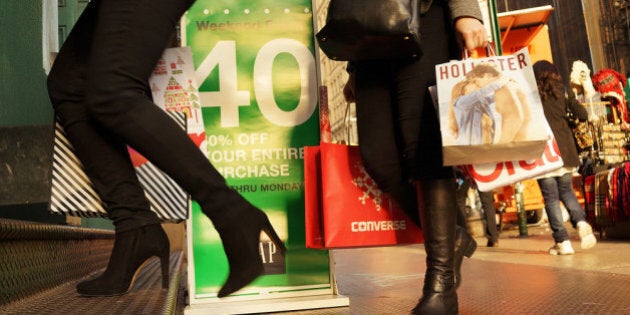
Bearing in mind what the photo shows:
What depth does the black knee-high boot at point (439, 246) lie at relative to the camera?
1.90 meters

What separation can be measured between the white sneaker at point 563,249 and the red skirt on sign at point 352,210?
133 inches

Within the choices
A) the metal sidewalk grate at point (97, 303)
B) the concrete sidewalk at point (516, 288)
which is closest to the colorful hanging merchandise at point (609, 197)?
the concrete sidewalk at point (516, 288)

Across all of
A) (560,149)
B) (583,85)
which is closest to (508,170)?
(560,149)

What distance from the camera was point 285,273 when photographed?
8.52 ft

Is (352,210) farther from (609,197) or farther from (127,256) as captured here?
(609,197)

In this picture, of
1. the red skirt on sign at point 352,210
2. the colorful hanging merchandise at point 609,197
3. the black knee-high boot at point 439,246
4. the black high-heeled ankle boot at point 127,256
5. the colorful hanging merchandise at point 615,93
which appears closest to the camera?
the black high-heeled ankle boot at point 127,256

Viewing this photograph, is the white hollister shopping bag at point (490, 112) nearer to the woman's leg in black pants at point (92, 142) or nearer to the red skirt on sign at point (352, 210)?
the red skirt on sign at point (352, 210)

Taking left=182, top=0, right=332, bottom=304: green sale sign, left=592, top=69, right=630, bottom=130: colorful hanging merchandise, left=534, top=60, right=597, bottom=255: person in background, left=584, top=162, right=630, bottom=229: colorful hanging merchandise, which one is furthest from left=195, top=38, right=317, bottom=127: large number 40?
left=592, top=69, right=630, bottom=130: colorful hanging merchandise

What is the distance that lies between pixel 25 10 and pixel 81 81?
2103 millimetres

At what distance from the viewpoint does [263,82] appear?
267 cm

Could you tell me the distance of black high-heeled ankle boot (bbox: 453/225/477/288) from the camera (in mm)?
2059

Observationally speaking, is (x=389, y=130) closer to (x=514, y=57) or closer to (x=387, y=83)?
(x=387, y=83)

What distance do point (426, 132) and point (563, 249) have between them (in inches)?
148

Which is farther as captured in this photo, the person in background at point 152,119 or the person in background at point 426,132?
the person in background at point 426,132
